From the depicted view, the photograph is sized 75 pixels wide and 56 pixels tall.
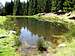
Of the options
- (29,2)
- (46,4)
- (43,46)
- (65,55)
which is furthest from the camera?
(29,2)

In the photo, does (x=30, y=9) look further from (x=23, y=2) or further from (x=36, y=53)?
(x=36, y=53)

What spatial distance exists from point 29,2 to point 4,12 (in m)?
21.0

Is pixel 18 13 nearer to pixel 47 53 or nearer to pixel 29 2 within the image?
pixel 29 2

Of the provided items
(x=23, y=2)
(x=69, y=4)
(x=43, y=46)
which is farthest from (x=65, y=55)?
(x=23, y=2)

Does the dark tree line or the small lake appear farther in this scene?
the dark tree line

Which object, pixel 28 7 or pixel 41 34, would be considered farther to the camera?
pixel 28 7

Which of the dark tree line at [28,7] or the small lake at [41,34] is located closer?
the small lake at [41,34]

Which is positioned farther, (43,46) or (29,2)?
(29,2)

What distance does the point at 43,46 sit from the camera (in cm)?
2325

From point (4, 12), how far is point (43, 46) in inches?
4602

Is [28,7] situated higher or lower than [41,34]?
lower

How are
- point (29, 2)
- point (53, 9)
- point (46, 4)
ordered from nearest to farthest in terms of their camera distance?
point (53, 9)
point (46, 4)
point (29, 2)

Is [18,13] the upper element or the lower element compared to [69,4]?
lower

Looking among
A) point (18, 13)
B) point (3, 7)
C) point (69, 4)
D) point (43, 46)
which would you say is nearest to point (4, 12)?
point (3, 7)
